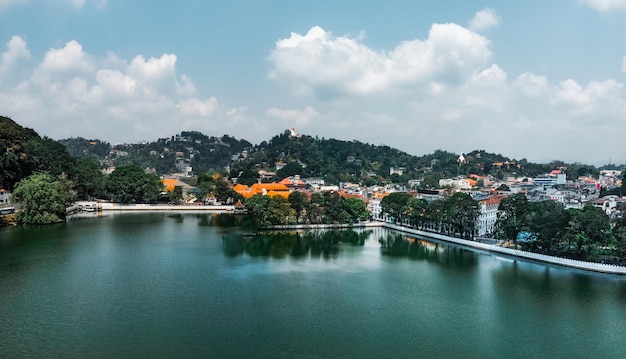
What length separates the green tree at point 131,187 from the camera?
35.4 metres

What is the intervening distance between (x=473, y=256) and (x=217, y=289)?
36.3 feet

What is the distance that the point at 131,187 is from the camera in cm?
3566

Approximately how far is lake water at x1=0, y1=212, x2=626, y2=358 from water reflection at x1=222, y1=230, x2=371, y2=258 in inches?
8.6

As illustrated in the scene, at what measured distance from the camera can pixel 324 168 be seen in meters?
61.3

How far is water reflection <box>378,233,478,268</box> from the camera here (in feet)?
61.0

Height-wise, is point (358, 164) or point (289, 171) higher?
point (358, 164)

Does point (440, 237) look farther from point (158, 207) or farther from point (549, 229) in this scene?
point (158, 207)

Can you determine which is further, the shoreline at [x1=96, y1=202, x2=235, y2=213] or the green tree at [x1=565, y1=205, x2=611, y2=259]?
the shoreline at [x1=96, y1=202, x2=235, y2=213]

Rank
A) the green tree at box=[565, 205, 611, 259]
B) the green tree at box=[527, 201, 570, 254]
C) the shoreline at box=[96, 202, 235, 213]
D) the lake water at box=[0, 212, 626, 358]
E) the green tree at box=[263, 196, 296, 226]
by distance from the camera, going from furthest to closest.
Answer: the shoreline at box=[96, 202, 235, 213] → the green tree at box=[263, 196, 296, 226] → the green tree at box=[527, 201, 570, 254] → the green tree at box=[565, 205, 611, 259] → the lake water at box=[0, 212, 626, 358]

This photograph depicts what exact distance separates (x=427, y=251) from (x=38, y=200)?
20.5m

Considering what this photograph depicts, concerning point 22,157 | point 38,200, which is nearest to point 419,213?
point 38,200

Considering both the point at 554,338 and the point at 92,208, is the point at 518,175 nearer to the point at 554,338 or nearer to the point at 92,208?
the point at 92,208

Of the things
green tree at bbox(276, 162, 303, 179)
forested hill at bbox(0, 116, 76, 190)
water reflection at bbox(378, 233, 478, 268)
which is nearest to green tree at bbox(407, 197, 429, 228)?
water reflection at bbox(378, 233, 478, 268)

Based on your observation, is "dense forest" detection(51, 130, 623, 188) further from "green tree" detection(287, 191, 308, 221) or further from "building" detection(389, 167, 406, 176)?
"green tree" detection(287, 191, 308, 221)
